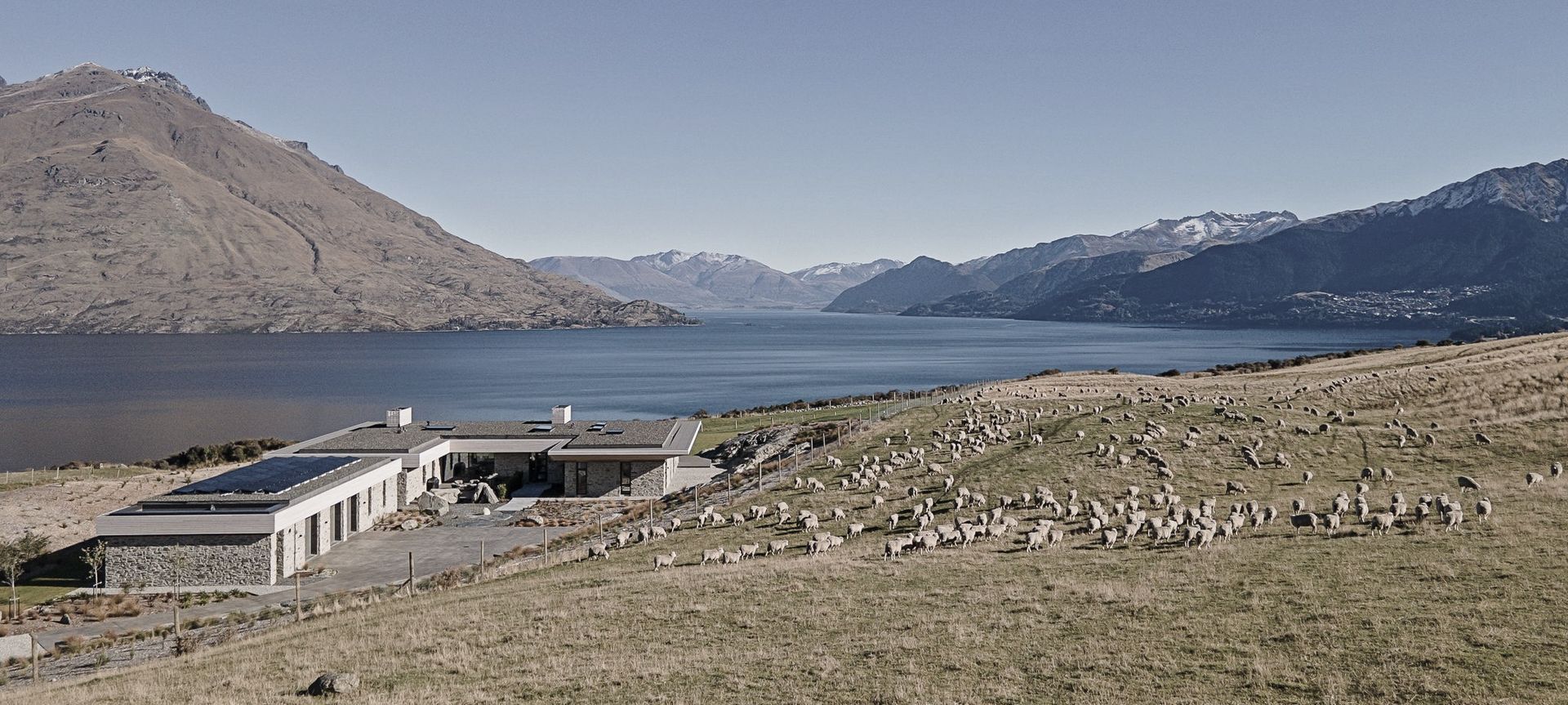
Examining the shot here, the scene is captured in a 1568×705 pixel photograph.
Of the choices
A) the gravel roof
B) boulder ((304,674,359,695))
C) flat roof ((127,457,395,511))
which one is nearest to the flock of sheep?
boulder ((304,674,359,695))

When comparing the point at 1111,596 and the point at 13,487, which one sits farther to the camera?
the point at 13,487

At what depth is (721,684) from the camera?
17.3 meters

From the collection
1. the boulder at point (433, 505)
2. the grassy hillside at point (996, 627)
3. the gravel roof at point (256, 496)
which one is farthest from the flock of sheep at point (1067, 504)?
the boulder at point (433, 505)

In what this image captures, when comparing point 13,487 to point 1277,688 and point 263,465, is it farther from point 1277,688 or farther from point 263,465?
point 1277,688

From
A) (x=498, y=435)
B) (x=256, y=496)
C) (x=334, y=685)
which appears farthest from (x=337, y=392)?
(x=334, y=685)

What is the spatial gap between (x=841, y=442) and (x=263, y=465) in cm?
3167

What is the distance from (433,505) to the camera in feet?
179

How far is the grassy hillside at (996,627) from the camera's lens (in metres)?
16.2

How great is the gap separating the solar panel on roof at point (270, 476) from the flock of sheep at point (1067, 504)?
57.1 ft

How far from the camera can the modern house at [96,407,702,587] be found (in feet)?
131

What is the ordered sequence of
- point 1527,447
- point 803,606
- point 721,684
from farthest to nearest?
point 1527,447 < point 803,606 < point 721,684

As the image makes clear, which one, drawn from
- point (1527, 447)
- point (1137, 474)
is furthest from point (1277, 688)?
point (1527, 447)

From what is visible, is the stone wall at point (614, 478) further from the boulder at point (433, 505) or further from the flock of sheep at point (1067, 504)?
the flock of sheep at point (1067, 504)

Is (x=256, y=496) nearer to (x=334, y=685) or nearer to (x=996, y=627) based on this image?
(x=334, y=685)
